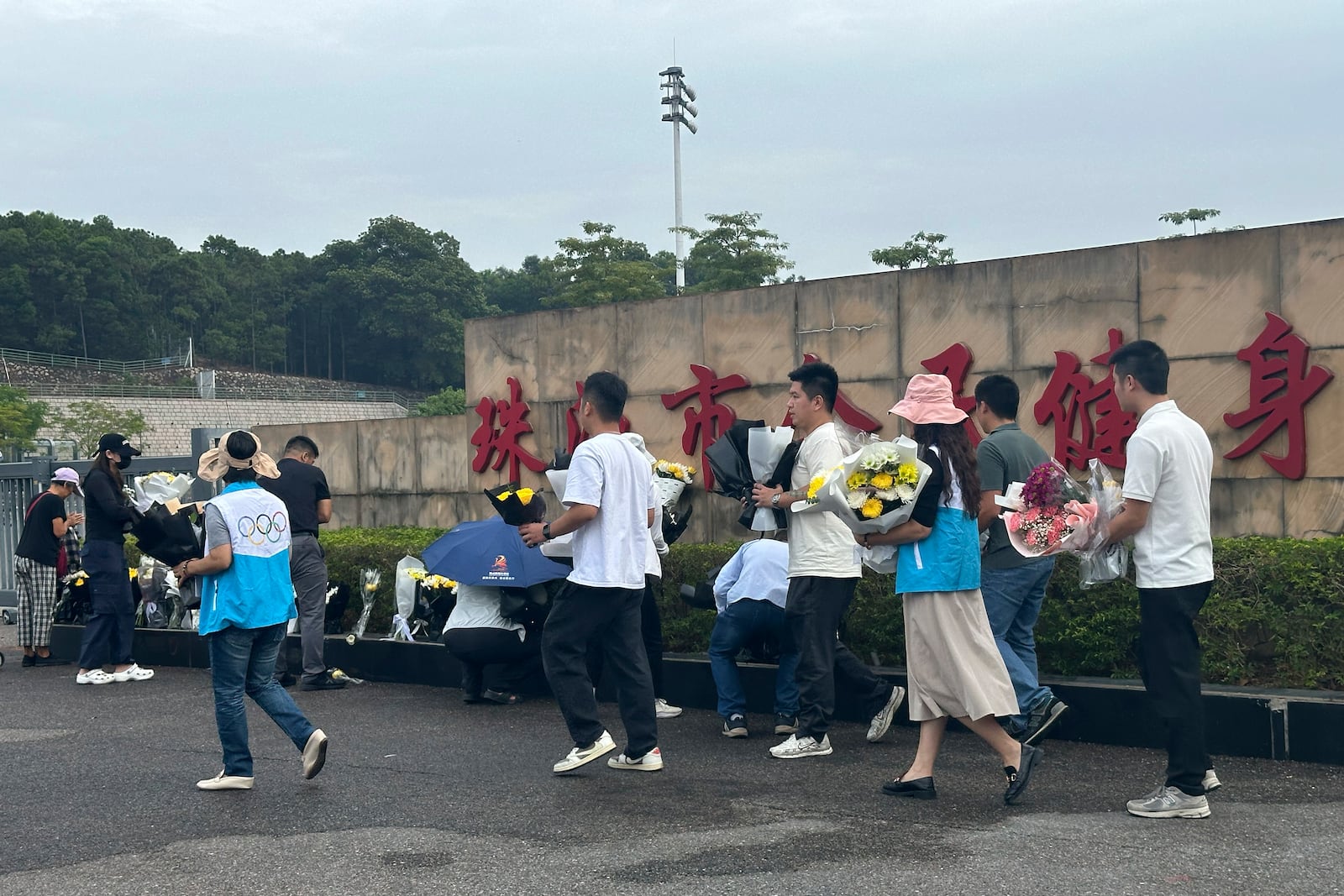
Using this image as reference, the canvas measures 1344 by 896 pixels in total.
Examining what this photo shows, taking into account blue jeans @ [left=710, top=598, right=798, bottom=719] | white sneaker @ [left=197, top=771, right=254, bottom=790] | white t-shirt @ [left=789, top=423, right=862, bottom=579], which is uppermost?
white t-shirt @ [left=789, top=423, right=862, bottom=579]

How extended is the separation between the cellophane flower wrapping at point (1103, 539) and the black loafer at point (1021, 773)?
2.45 ft

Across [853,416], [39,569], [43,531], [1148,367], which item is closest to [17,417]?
[39,569]

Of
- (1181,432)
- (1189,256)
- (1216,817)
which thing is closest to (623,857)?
(1216,817)

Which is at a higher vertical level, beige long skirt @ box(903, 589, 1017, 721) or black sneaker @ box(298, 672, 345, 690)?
beige long skirt @ box(903, 589, 1017, 721)

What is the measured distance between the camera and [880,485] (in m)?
5.13

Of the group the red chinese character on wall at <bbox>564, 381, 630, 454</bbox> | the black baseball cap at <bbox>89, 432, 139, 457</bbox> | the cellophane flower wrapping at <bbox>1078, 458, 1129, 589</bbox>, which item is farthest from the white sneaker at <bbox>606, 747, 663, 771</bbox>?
the black baseball cap at <bbox>89, 432, 139, 457</bbox>

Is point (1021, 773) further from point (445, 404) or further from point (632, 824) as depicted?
point (445, 404)

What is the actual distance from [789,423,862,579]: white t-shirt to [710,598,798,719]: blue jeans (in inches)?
26.0

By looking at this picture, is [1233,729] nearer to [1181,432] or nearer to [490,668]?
[1181,432]

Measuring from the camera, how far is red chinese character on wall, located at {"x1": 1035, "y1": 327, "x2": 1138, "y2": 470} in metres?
7.97

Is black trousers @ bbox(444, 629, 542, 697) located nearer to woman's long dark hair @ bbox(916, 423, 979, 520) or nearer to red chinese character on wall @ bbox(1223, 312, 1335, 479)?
woman's long dark hair @ bbox(916, 423, 979, 520)

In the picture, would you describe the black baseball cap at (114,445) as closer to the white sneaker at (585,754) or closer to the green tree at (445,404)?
the white sneaker at (585,754)

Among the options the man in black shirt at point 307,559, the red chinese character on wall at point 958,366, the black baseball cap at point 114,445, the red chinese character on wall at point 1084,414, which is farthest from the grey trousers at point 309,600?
the red chinese character on wall at point 1084,414

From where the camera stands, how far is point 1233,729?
580 cm
